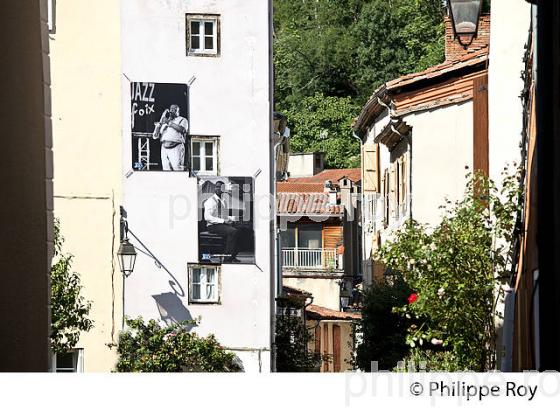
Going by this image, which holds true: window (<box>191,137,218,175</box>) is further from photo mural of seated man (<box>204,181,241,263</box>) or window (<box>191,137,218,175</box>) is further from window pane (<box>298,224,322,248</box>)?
window pane (<box>298,224,322,248</box>)

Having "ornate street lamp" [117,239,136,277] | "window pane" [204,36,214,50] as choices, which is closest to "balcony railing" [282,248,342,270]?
"window pane" [204,36,214,50]

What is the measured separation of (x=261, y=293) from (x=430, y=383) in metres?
15.7

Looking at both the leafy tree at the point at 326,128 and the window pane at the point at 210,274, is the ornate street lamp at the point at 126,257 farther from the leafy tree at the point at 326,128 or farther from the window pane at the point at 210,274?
the leafy tree at the point at 326,128

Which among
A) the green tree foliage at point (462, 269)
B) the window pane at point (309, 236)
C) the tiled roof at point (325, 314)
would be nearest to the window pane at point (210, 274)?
the tiled roof at point (325, 314)

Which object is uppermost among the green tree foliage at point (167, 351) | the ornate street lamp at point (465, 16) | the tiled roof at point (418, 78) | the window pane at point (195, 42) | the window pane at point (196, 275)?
the window pane at point (195, 42)

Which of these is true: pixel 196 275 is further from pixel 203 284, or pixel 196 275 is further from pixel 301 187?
pixel 301 187

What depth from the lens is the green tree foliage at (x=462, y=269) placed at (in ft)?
33.5

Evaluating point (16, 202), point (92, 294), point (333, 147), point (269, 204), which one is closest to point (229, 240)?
point (269, 204)

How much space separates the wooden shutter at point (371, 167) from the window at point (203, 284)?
9.74 ft

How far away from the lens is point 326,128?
25719 millimetres

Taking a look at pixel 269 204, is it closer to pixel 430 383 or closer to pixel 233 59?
pixel 233 59

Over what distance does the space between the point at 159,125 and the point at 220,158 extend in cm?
128

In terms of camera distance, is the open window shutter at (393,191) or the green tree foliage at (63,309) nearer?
the green tree foliage at (63,309)

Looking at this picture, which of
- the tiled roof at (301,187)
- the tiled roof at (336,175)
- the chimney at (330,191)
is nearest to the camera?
the chimney at (330,191)
